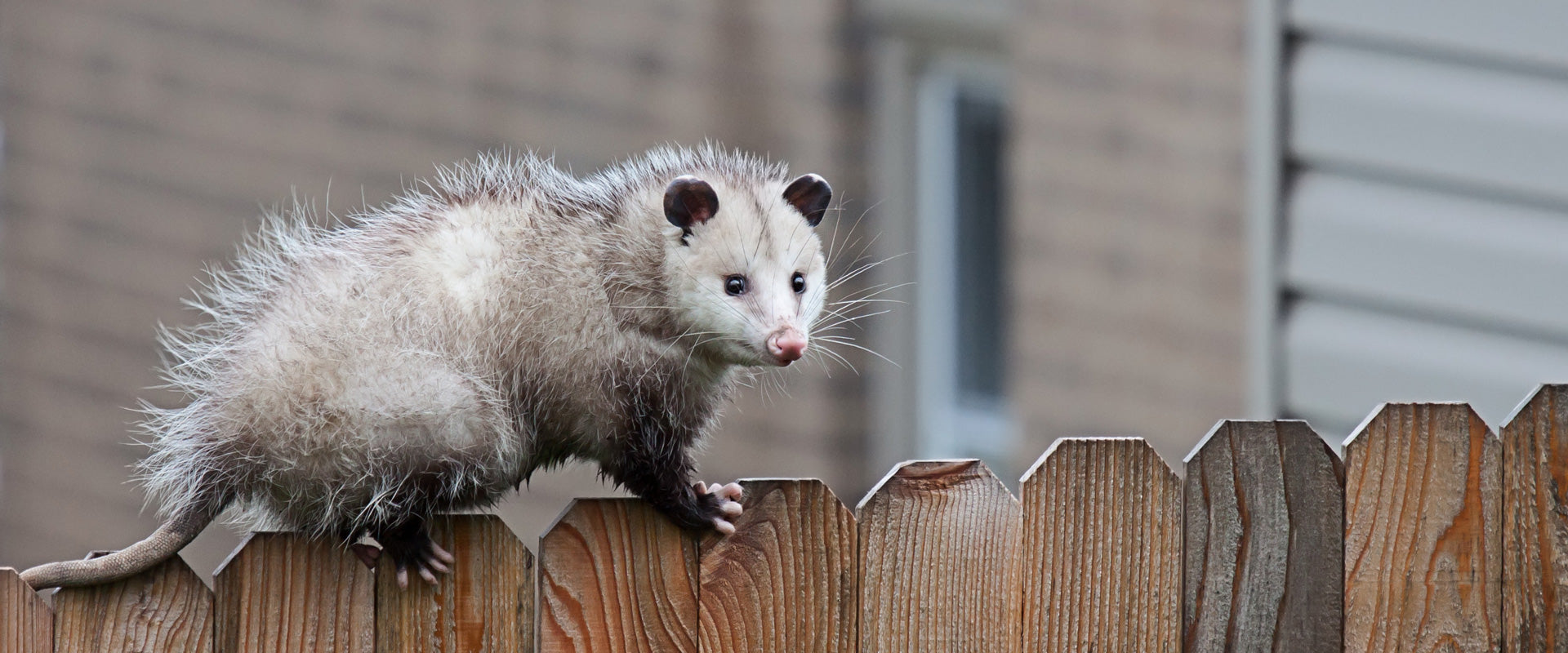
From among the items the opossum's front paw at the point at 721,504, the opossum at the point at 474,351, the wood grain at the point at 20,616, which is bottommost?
the wood grain at the point at 20,616

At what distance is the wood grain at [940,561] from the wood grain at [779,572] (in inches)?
1.2

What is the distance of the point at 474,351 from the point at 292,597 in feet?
1.00

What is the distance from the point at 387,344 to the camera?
5.37 feet

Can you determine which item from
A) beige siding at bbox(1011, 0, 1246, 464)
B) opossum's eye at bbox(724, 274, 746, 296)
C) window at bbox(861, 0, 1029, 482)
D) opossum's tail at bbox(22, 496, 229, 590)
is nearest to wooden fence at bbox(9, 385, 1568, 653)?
opossum's tail at bbox(22, 496, 229, 590)

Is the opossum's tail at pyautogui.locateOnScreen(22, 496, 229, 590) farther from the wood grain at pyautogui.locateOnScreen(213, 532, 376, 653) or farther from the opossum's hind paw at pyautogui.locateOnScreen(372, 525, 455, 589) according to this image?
the opossum's hind paw at pyautogui.locateOnScreen(372, 525, 455, 589)

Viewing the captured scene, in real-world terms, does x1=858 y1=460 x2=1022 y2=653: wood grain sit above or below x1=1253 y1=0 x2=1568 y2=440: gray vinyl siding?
below

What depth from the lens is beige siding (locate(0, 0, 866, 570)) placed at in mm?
5133

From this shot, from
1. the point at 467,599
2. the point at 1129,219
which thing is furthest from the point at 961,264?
the point at 467,599

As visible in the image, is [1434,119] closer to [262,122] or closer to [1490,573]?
[1490,573]

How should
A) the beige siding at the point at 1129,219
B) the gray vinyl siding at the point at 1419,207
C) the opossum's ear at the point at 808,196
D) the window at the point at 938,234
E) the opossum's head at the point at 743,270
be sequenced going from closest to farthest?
the opossum's head at the point at 743,270, the opossum's ear at the point at 808,196, the gray vinyl siding at the point at 1419,207, the beige siding at the point at 1129,219, the window at the point at 938,234

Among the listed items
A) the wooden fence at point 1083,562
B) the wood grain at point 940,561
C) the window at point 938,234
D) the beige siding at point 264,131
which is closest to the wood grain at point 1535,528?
the wooden fence at point 1083,562

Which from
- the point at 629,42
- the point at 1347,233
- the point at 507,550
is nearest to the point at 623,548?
the point at 507,550

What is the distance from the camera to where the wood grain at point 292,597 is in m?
1.61

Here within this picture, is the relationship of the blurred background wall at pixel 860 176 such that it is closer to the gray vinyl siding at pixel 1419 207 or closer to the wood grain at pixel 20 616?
the gray vinyl siding at pixel 1419 207
